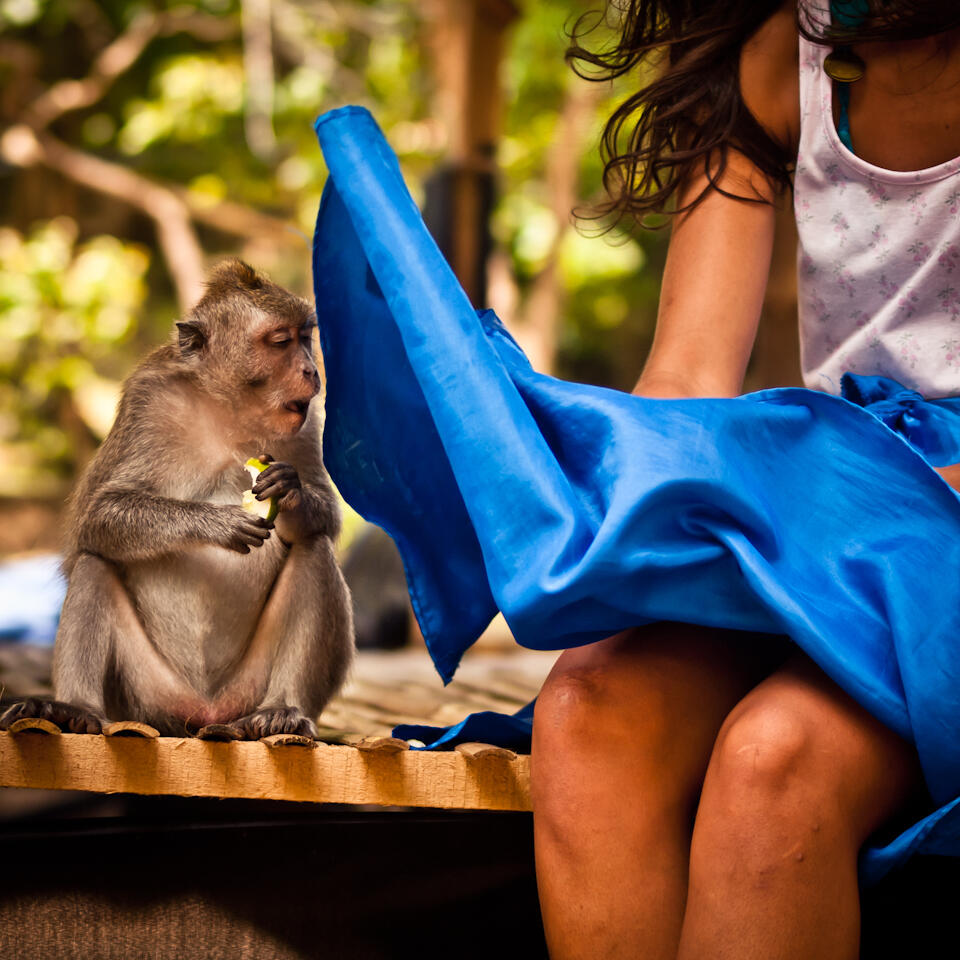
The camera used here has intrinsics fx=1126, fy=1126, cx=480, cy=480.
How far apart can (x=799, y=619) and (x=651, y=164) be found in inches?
36.6

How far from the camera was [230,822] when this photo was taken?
77.0 inches

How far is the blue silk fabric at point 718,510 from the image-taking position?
1213 millimetres

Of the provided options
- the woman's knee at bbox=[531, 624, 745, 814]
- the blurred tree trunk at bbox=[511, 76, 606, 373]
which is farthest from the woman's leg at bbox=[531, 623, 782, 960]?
the blurred tree trunk at bbox=[511, 76, 606, 373]

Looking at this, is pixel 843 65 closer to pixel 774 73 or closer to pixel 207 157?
pixel 774 73

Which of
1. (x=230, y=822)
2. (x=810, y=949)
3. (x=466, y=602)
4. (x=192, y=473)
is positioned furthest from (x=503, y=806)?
(x=192, y=473)

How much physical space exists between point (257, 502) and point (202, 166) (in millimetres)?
9101

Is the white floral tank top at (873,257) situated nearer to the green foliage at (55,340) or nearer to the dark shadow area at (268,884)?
the dark shadow area at (268,884)

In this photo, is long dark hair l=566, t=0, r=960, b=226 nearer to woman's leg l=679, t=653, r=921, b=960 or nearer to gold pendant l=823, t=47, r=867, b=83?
gold pendant l=823, t=47, r=867, b=83

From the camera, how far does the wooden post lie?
5066mm

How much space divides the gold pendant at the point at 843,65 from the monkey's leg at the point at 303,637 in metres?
1.24

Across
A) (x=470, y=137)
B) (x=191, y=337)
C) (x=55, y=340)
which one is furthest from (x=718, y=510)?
(x=55, y=340)

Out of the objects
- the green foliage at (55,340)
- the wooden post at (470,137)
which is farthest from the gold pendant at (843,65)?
the green foliage at (55,340)

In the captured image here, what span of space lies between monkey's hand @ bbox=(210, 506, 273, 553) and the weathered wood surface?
0.42m

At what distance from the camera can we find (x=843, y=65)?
5.33ft
